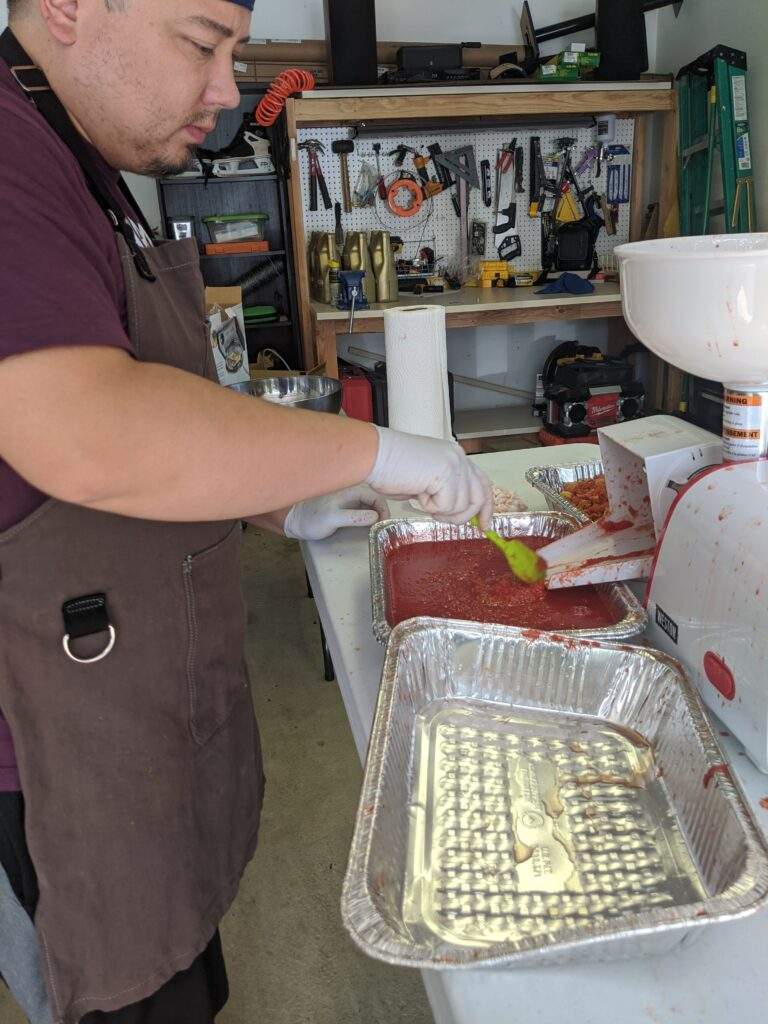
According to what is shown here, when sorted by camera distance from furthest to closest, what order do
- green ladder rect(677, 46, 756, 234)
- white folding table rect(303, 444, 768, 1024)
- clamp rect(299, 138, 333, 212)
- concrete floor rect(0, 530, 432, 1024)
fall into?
clamp rect(299, 138, 333, 212)
green ladder rect(677, 46, 756, 234)
concrete floor rect(0, 530, 432, 1024)
white folding table rect(303, 444, 768, 1024)

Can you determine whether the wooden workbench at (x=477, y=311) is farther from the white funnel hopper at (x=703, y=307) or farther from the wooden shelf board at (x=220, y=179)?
the white funnel hopper at (x=703, y=307)

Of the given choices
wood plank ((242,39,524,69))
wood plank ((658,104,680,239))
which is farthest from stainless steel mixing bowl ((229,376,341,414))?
wood plank ((658,104,680,239))

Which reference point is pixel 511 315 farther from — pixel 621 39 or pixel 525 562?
pixel 525 562

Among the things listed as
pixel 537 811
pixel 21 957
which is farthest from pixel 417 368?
pixel 21 957

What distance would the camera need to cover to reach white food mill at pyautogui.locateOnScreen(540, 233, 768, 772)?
76cm

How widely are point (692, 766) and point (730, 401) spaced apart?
43cm

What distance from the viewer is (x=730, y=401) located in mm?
902

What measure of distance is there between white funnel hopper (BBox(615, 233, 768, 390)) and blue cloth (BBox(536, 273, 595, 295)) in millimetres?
2875

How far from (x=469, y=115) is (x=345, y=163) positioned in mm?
725

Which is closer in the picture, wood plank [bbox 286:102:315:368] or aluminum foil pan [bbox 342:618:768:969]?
aluminum foil pan [bbox 342:618:768:969]

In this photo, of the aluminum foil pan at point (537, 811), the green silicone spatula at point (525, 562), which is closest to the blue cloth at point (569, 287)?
the green silicone spatula at point (525, 562)

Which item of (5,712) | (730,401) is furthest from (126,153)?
(730,401)

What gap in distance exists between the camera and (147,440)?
613 mm

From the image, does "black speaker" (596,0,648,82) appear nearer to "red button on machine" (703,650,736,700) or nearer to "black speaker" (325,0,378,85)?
"black speaker" (325,0,378,85)
